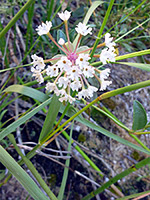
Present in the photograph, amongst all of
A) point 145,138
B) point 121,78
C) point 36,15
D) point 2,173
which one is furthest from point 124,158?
point 36,15

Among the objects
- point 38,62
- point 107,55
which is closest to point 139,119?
point 107,55

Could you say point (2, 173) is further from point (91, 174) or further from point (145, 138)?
point (145, 138)

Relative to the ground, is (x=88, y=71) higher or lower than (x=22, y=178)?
higher

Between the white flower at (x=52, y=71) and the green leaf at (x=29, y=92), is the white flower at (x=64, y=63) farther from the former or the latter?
the green leaf at (x=29, y=92)

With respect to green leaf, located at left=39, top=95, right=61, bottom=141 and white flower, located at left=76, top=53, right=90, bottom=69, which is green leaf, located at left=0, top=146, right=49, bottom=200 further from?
white flower, located at left=76, top=53, right=90, bottom=69

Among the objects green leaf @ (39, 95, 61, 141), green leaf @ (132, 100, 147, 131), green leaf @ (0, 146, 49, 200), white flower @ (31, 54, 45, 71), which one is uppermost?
white flower @ (31, 54, 45, 71)

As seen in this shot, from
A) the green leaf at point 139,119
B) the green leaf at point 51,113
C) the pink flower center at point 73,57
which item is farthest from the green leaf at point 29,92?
the green leaf at point 139,119

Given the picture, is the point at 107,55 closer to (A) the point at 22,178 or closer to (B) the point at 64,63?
(B) the point at 64,63

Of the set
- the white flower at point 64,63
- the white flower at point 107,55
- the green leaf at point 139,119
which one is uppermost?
the white flower at point 64,63

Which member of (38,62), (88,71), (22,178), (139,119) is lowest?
(139,119)

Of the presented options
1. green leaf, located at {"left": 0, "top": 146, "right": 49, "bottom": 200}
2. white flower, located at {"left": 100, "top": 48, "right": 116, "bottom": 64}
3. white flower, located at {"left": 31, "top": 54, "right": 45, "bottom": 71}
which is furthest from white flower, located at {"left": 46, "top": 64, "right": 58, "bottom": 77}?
green leaf, located at {"left": 0, "top": 146, "right": 49, "bottom": 200}
